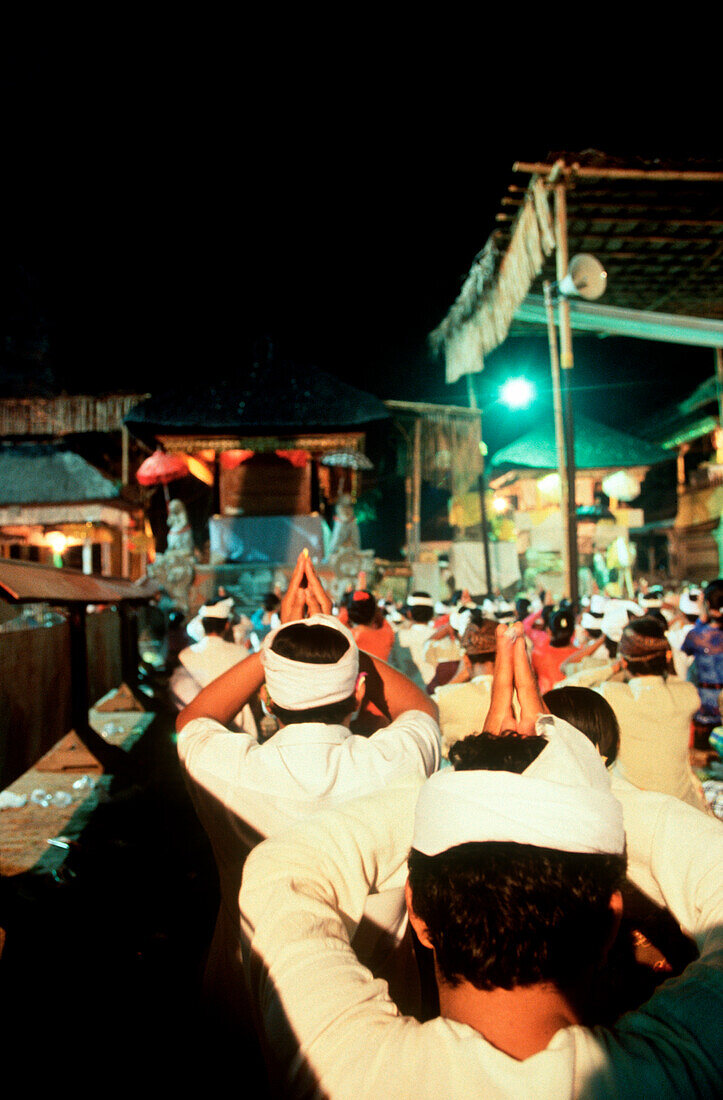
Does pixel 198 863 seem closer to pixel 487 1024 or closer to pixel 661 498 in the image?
pixel 487 1024

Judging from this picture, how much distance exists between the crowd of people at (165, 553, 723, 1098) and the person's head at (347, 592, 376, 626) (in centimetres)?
361

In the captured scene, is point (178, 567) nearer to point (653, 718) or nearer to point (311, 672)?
point (653, 718)

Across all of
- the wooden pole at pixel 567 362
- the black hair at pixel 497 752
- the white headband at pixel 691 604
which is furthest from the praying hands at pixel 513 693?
the wooden pole at pixel 567 362

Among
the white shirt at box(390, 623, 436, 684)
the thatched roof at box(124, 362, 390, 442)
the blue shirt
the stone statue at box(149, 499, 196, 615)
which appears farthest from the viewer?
the thatched roof at box(124, 362, 390, 442)

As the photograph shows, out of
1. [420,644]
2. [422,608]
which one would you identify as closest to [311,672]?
[422,608]

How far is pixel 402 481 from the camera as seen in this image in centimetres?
2516

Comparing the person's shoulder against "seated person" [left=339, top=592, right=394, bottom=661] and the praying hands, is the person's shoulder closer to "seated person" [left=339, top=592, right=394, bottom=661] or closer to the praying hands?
the praying hands

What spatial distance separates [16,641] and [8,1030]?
7.60 ft

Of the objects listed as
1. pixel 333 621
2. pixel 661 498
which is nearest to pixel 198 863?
pixel 333 621

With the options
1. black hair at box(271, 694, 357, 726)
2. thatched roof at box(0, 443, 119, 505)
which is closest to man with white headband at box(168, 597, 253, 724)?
black hair at box(271, 694, 357, 726)

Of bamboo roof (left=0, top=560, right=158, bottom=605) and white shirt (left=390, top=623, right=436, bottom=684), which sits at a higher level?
bamboo roof (left=0, top=560, right=158, bottom=605)

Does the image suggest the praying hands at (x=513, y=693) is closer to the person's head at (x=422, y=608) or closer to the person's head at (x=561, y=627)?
the person's head at (x=561, y=627)

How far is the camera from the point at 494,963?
35.5 inches

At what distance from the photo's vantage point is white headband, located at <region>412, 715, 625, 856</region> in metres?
0.93
